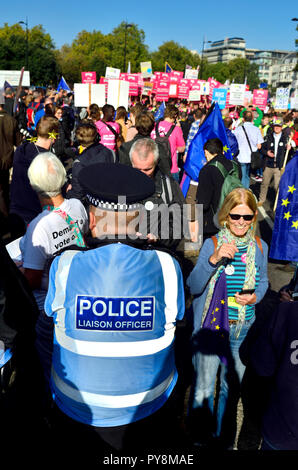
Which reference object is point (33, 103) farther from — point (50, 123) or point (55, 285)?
point (55, 285)

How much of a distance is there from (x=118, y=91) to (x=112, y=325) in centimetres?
1138

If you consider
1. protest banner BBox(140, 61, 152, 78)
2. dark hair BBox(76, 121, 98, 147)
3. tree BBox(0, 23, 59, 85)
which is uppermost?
tree BBox(0, 23, 59, 85)

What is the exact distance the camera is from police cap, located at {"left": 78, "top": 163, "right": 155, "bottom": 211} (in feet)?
5.90

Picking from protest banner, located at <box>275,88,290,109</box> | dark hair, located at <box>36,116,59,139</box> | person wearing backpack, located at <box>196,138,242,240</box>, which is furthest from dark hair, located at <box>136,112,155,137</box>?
protest banner, located at <box>275,88,290,109</box>

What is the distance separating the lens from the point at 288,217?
5.71 meters

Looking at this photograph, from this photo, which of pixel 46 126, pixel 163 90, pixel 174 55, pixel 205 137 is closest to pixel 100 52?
pixel 174 55

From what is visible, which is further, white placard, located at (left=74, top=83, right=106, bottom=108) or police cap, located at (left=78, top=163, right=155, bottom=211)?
white placard, located at (left=74, top=83, right=106, bottom=108)

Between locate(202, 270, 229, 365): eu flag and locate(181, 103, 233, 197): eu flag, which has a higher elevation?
locate(181, 103, 233, 197): eu flag

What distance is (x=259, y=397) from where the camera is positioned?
3.51 m

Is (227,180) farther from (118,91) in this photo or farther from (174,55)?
(174,55)

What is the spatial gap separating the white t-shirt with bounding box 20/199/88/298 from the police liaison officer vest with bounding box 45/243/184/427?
33.4 inches

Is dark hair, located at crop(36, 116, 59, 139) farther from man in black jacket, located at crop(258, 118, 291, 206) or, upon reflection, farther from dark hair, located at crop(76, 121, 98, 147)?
man in black jacket, located at crop(258, 118, 291, 206)
